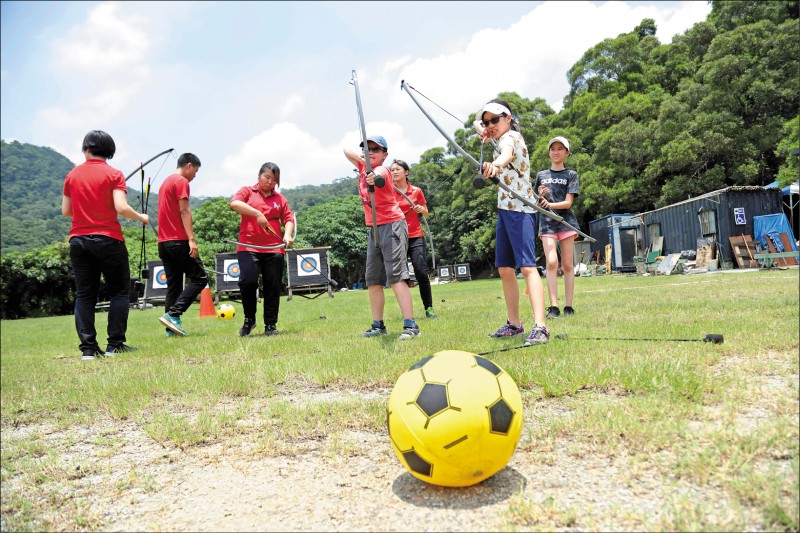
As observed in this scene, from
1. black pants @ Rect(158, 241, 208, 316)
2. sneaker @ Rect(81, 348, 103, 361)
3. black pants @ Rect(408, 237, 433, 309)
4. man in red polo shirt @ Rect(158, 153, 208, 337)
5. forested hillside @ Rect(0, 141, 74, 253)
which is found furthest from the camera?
forested hillside @ Rect(0, 141, 74, 253)

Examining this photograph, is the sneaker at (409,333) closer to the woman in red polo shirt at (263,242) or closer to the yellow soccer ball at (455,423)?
the woman in red polo shirt at (263,242)

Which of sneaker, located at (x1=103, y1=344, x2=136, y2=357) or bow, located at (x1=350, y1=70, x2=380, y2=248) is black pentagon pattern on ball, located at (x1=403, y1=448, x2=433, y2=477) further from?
sneaker, located at (x1=103, y1=344, x2=136, y2=357)

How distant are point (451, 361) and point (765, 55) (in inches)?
1272

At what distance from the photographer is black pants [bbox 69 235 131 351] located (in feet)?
18.0

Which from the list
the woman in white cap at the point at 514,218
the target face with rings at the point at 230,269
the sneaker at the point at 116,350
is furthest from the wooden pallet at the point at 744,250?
the sneaker at the point at 116,350

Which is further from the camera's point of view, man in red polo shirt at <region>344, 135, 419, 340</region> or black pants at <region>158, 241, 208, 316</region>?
black pants at <region>158, 241, 208, 316</region>

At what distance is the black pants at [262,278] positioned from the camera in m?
6.98

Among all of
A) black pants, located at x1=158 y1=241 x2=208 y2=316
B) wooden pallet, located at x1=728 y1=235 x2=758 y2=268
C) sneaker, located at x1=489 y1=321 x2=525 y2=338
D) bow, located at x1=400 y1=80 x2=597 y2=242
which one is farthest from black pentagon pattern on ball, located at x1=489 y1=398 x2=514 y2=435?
wooden pallet, located at x1=728 y1=235 x2=758 y2=268

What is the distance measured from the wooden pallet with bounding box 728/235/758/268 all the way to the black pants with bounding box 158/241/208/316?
19843mm

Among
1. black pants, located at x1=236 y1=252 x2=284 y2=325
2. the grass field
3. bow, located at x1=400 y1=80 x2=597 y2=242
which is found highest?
bow, located at x1=400 y1=80 x2=597 y2=242

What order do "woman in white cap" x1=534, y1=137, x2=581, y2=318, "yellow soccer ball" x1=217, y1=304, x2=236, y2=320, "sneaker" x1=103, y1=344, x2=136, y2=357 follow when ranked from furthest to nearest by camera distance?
"yellow soccer ball" x1=217, y1=304, x2=236, y2=320 → "woman in white cap" x1=534, y1=137, x2=581, y2=318 → "sneaker" x1=103, y1=344, x2=136, y2=357

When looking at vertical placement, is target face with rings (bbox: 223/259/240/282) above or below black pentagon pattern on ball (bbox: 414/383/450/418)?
above

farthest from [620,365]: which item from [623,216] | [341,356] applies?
[623,216]

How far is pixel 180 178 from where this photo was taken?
275 inches
